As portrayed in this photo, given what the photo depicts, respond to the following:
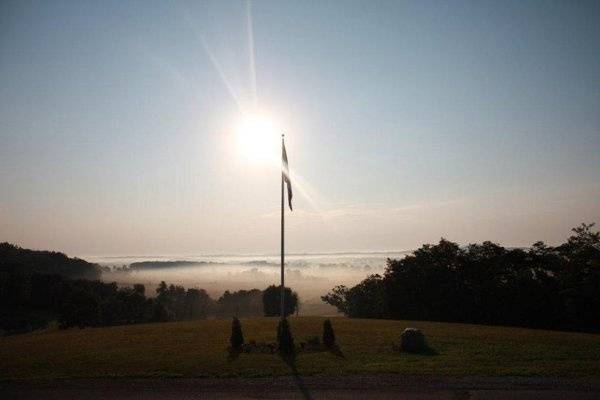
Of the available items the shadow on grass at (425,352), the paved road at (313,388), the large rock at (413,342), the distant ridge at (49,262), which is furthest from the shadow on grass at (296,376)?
the distant ridge at (49,262)

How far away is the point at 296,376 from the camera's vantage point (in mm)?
15953

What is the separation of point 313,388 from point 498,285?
141ft

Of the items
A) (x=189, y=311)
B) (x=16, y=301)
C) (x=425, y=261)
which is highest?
(x=425, y=261)

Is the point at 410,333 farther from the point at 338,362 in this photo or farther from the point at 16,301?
the point at 16,301

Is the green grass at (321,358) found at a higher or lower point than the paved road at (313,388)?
lower

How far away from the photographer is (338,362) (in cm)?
1844

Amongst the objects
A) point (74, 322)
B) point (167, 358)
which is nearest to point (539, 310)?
point (167, 358)

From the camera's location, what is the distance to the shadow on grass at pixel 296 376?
1353cm

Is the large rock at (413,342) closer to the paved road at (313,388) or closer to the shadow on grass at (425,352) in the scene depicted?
the shadow on grass at (425,352)

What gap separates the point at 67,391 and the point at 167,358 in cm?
607

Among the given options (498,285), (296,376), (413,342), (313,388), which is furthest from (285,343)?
(498,285)

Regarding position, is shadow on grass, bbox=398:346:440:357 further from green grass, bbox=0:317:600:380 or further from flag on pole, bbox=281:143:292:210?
flag on pole, bbox=281:143:292:210

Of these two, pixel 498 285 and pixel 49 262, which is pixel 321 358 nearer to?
pixel 498 285

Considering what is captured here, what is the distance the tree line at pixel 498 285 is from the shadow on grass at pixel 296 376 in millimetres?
36949
